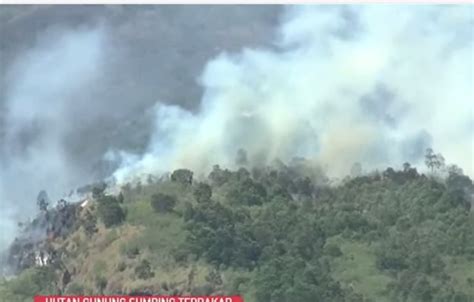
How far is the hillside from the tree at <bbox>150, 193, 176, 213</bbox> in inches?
0.5

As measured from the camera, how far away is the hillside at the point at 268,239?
19.3m

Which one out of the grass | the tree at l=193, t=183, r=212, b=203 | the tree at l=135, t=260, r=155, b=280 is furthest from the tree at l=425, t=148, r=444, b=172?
the tree at l=135, t=260, r=155, b=280

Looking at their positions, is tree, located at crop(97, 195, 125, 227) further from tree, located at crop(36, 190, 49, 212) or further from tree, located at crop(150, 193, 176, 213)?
tree, located at crop(36, 190, 49, 212)

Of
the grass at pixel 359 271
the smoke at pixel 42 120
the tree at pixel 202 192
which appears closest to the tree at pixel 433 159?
the grass at pixel 359 271

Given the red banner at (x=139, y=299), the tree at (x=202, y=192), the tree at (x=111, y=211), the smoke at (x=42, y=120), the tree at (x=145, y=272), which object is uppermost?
the smoke at (x=42, y=120)

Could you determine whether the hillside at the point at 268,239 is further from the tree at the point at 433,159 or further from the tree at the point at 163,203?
the tree at the point at 433,159

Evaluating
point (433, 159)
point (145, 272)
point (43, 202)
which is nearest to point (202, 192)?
point (145, 272)

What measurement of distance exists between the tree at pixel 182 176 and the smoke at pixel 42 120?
1142 millimetres

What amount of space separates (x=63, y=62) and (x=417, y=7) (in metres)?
4.71

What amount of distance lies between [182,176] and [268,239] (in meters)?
1.41

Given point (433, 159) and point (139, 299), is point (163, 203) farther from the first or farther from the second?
point (433, 159)

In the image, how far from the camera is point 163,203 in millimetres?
20266

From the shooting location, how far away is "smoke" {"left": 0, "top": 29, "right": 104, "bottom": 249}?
19.8m

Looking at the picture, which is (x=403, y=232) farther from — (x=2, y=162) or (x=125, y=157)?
(x=2, y=162)
